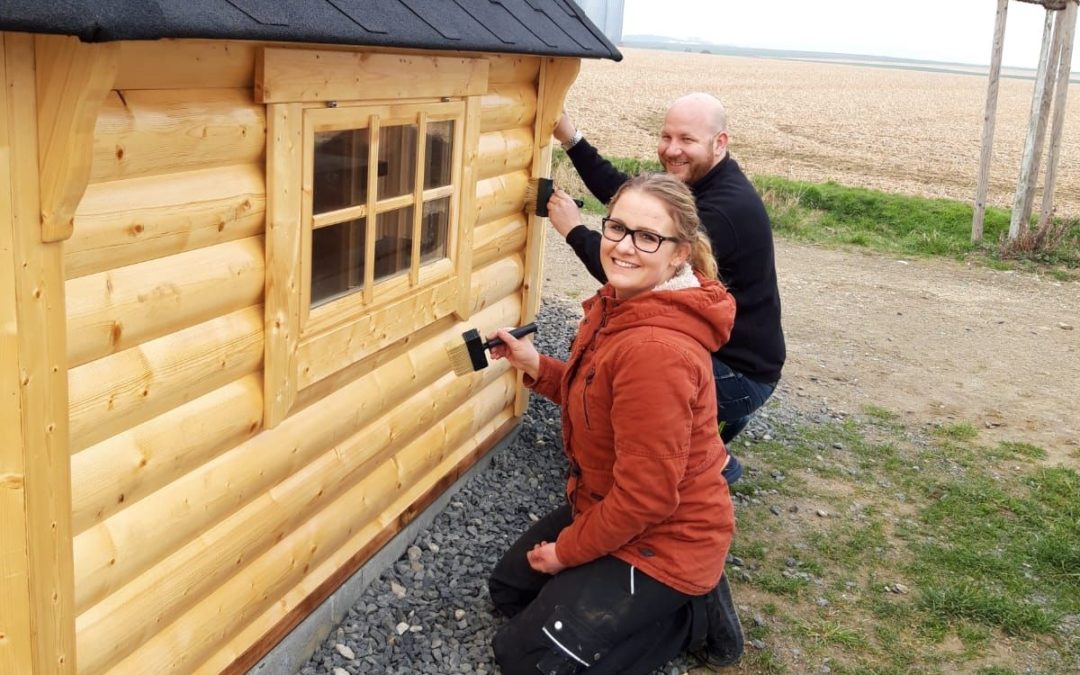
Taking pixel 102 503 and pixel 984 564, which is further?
pixel 984 564

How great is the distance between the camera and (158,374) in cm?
291

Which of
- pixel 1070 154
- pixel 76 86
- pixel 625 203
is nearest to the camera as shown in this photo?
pixel 76 86

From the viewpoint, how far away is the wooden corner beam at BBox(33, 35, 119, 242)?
7.27 ft

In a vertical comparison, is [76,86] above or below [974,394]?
above

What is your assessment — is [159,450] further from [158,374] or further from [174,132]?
Result: [174,132]

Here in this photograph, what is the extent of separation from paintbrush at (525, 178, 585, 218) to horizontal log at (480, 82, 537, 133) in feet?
1.03

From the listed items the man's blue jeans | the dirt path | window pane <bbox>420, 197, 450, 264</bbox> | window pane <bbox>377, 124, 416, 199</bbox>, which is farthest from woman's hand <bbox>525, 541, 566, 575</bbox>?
the dirt path

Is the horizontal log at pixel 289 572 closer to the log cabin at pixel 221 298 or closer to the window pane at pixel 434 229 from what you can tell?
the log cabin at pixel 221 298

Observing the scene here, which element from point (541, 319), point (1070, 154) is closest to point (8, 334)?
point (541, 319)

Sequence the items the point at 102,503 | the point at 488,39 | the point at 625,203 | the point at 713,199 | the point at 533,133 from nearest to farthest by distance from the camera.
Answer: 1. the point at 102,503
2. the point at 625,203
3. the point at 488,39
4. the point at 713,199
5. the point at 533,133

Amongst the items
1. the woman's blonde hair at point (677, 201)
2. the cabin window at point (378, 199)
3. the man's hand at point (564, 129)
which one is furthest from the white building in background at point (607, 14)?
the woman's blonde hair at point (677, 201)

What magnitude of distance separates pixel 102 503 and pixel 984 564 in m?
4.34

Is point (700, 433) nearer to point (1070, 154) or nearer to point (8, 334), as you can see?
point (8, 334)

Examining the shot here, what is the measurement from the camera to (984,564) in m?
5.32
